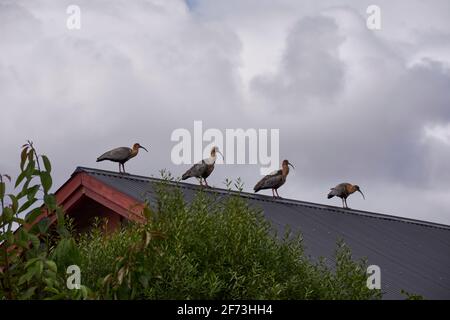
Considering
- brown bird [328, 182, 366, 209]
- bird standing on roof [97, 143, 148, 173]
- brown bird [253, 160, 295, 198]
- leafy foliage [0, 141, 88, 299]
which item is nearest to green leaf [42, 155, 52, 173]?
leafy foliage [0, 141, 88, 299]

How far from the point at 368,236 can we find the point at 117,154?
547cm

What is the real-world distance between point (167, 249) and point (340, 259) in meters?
2.20

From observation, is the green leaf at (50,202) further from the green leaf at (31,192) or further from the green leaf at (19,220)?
the green leaf at (19,220)

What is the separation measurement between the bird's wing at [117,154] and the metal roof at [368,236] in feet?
2.51

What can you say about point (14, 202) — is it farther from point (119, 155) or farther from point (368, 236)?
point (368, 236)

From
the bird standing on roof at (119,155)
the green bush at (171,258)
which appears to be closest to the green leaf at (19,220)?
the green bush at (171,258)

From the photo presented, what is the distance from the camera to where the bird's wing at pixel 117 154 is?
1750 cm

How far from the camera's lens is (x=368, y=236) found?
19.0 meters

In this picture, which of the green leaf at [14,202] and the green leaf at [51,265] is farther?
the green leaf at [14,202]

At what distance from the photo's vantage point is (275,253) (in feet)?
33.1

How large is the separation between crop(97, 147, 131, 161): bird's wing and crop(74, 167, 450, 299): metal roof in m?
0.77

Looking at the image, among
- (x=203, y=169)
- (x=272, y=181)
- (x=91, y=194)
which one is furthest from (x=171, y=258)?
(x=272, y=181)
